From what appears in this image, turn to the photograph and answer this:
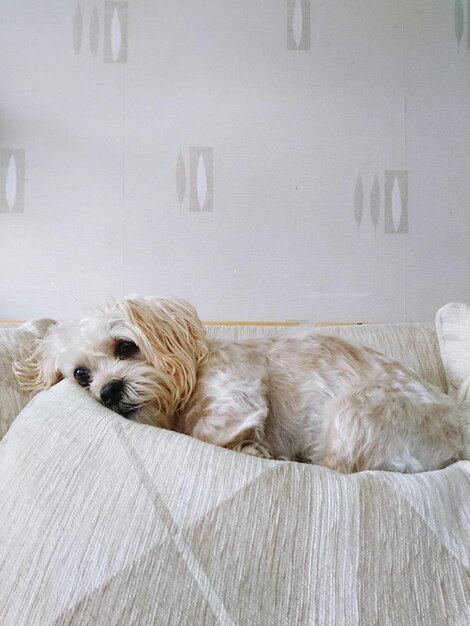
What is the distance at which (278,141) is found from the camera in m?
2.43

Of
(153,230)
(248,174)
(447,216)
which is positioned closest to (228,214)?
(248,174)

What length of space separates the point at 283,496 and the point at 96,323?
682 millimetres

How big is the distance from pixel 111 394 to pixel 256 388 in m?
0.33

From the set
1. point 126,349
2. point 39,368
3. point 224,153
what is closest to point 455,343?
point 126,349

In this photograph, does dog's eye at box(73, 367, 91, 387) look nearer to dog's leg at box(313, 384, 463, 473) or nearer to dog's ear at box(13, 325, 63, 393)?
dog's ear at box(13, 325, 63, 393)

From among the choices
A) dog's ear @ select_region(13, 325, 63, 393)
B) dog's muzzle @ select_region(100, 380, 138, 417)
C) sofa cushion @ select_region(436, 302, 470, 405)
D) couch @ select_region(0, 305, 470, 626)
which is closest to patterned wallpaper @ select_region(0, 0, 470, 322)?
sofa cushion @ select_region(436, 302, 470, 405)

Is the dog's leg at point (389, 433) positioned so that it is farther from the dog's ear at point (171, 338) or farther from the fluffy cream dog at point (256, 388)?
the dog's ear at point (171, 338)

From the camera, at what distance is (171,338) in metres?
1.17

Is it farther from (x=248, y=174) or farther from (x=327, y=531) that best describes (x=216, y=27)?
(x=327, y=531)

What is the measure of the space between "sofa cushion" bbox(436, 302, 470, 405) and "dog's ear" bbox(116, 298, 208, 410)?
73 centimetres

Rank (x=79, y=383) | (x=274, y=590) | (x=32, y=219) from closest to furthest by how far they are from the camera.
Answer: (x=274, y=590)
(x=79, y=383)
(x=32, y=219)

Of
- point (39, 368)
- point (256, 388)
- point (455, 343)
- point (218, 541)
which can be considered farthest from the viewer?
point (455, 343)

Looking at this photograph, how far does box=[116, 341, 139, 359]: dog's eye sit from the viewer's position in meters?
1.20

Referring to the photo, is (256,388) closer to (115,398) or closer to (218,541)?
(115,398)
